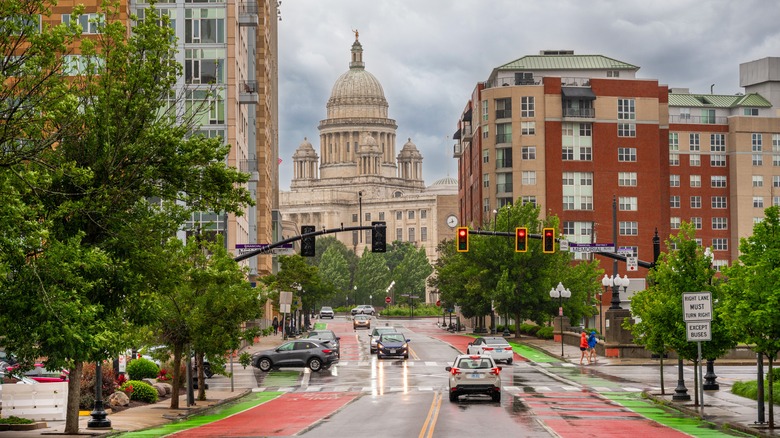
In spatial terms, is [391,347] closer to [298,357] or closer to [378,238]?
[298,357]

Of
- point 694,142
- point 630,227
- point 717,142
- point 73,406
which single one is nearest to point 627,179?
point 630,227

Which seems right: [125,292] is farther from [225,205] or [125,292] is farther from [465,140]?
[465,140]

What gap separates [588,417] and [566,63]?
10020 cm

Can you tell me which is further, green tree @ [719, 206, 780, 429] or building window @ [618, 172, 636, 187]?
building window @ [618, 172, 636, 187]

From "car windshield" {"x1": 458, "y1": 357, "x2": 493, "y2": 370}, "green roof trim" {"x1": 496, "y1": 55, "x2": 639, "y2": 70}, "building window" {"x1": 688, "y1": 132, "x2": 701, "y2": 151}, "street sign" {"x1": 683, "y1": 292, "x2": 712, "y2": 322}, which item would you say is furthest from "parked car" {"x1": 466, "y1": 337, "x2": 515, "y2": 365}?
"building window" {"x1": 688, "y1": 132, "x2": 701, "y2": 151}

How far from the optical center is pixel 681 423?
3262cm

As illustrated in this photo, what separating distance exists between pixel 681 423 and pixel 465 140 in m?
113

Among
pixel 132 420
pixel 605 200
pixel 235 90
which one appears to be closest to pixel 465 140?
pixel 605 200

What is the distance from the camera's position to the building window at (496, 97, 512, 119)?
4938 inches

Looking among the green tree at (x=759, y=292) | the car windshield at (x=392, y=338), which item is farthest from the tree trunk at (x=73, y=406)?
the car windshield at (x=392, y=338)

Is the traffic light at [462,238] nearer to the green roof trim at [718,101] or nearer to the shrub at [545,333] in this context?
the shrub at [545,333]

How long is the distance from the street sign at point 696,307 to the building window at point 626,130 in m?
94.3

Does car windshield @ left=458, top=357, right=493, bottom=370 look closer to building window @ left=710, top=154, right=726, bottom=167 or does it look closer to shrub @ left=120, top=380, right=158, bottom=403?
shrub @ left=120, top=380, right=158, bottom=403

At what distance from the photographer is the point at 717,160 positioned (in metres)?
141
